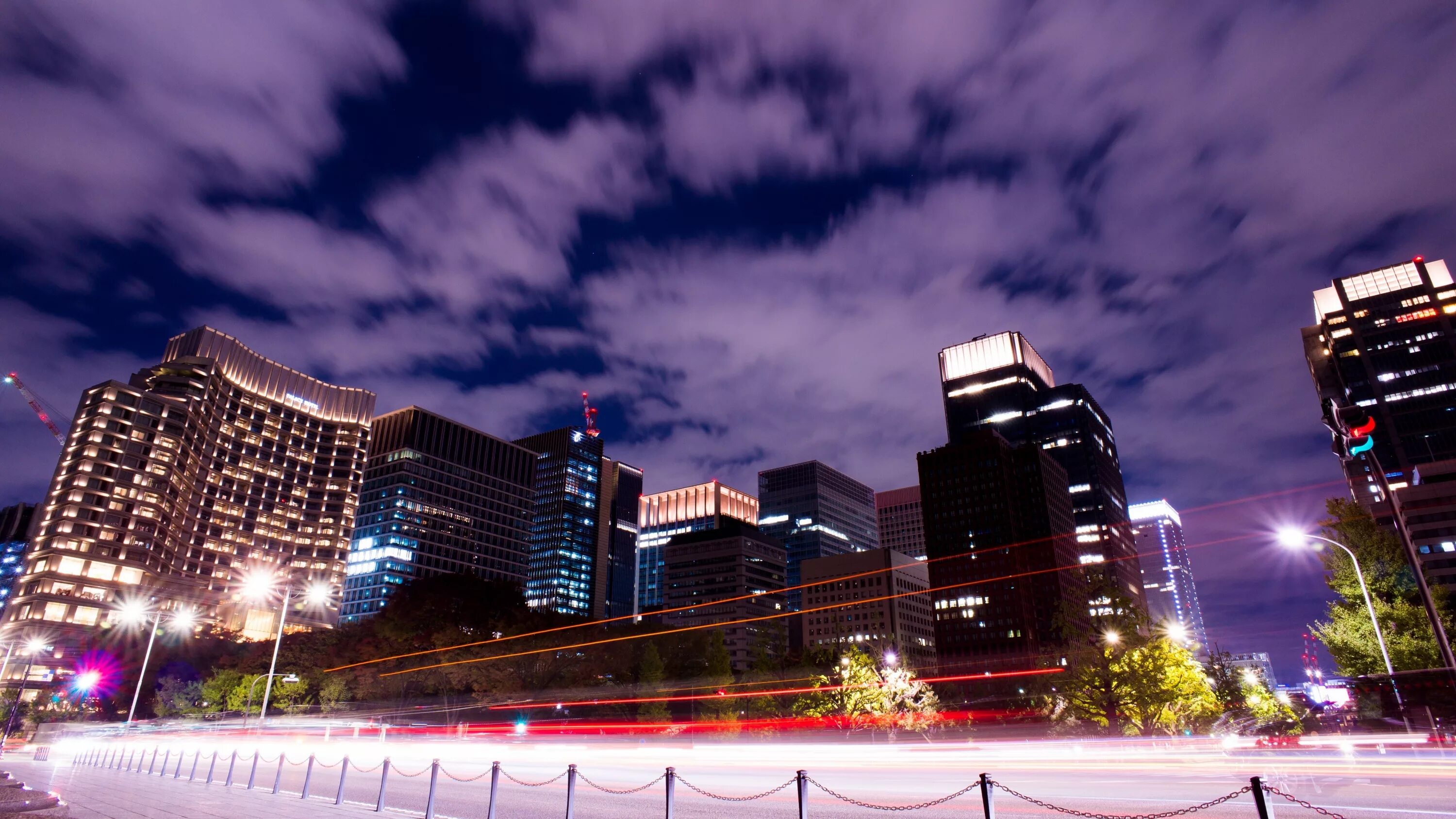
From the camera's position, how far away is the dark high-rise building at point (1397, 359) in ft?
422

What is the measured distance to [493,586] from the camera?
9344 centimetres

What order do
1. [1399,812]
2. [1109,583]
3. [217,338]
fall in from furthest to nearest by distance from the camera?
[217,338]
[1109,583]
[1399,812]

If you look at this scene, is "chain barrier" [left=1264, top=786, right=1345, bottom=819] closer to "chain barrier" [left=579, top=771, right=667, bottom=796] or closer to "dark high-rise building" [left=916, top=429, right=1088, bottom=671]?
"chain barrier" [left=579, top=771, right=667, bottom=796]

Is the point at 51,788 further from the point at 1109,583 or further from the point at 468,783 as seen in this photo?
the point at 1109,583

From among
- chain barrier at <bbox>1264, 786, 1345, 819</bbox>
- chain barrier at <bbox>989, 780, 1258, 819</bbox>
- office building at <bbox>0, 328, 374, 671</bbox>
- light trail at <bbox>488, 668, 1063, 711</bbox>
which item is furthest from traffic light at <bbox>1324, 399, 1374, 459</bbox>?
office building at <bbox>0, 328, 374, 671</bbox>

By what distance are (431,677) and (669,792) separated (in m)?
65.2

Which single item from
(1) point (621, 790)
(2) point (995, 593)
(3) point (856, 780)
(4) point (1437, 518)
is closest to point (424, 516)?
(2) point (995, 593)

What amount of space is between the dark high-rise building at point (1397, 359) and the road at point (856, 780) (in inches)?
4993

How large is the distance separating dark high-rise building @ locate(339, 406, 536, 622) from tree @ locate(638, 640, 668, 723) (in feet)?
324

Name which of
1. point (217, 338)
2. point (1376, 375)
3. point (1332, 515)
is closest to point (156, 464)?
point (217, 338)

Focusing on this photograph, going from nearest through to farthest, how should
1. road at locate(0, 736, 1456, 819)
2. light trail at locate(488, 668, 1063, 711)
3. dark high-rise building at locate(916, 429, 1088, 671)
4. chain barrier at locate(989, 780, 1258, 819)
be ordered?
chain barrier at locate(989, 780, 1258, 819) < road at locate(0, 736, 1456, 819) < light trail at locate(488, 668, 1063, 711) < dark high-rise building at locate(916, 429, 1088, 671)

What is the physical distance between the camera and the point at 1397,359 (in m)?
138

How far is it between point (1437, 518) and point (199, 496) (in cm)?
21328

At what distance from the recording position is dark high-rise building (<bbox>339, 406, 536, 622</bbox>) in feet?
563
